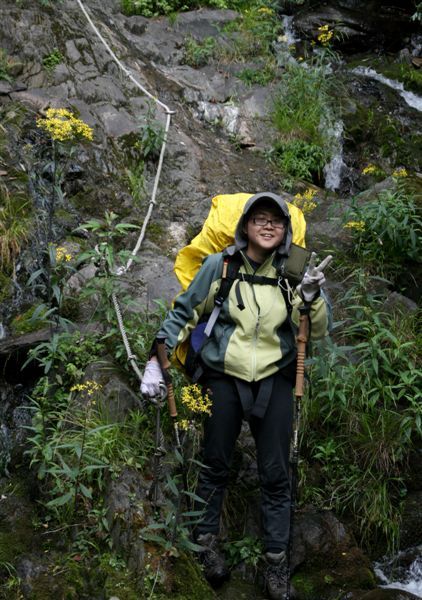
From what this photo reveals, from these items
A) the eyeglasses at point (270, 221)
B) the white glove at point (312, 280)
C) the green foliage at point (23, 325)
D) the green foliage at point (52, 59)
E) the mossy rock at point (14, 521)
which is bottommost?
the mossy rock at point (14, 521)

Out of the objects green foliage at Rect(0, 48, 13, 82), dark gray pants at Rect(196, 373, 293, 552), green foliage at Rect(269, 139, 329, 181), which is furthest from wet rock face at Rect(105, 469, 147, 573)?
green foliage at Rect(269, 139, 329, 181)

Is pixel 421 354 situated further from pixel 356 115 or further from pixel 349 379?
pixel 356 115

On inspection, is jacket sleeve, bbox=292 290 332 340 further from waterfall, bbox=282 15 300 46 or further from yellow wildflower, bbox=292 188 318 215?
waterfall, bbox=282 15 300 46

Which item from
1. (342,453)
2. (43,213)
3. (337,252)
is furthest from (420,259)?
(43,213)

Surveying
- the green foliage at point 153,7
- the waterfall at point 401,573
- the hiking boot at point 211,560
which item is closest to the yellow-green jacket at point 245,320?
the hiking boot at point 211,560

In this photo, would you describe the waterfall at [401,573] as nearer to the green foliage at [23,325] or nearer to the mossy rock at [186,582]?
the mossy rock at [186,582]

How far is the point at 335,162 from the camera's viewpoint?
8992mm

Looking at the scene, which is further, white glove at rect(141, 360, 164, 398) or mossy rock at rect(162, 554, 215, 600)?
white glove at rect(141, 360, 164, 398)

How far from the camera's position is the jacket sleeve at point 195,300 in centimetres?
395

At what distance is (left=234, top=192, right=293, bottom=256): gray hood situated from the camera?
390cm

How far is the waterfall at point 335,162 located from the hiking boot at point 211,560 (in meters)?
5.83

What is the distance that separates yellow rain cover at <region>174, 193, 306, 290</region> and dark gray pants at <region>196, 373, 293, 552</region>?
800 mm

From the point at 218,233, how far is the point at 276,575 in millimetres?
2090

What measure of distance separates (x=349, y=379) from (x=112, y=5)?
8.09 meters
